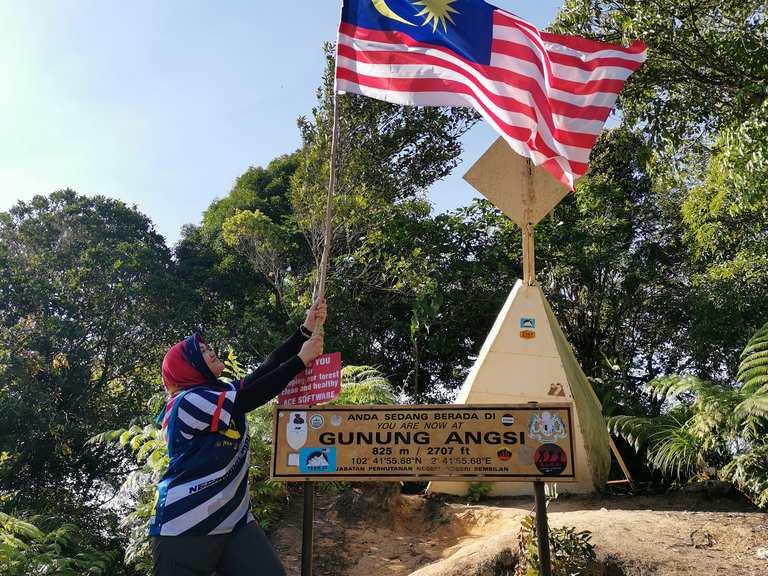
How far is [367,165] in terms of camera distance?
14.1 meters

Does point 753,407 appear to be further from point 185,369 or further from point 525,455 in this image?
point 185,369

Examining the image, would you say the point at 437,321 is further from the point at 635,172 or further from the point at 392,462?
the point at 392,462

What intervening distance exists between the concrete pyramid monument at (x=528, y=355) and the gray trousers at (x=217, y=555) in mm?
3937

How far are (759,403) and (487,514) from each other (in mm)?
2613

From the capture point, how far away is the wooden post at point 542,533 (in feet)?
12.5

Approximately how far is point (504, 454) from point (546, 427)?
271 mm

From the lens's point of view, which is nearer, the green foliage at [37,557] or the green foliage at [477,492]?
the green foliage at [37,557]

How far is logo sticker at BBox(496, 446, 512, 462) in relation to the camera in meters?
3.81

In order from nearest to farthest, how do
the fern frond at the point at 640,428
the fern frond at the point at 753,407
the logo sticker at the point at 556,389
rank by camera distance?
1. the fern frond at the point at 753,407
2. the logo sticker at the point at 556,389
3. the fern frond at the point at 640,428

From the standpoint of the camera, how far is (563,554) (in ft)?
14.5

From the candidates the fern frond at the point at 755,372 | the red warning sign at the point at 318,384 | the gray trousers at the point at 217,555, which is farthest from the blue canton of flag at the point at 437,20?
the fern frond at the point at 755,372

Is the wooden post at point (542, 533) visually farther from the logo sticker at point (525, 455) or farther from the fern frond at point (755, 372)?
the fern frond at point (755, 372)

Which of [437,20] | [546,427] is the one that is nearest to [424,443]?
[546,427]

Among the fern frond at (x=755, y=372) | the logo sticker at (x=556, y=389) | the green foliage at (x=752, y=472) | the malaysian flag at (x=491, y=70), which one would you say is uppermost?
the malaysian flag at (x=491, y=70)
